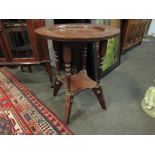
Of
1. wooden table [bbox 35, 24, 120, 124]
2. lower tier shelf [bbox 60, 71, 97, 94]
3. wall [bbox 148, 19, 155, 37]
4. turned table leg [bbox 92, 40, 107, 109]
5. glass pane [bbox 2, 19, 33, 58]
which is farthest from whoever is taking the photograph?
wall [bbox 148, 19, 155, 37]

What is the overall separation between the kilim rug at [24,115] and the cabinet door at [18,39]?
386mm

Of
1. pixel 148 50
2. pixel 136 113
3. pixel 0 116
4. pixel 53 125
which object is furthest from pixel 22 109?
pixel 148 50

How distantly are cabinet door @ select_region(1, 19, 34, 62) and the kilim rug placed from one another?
39 cm

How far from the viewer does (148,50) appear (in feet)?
9.98

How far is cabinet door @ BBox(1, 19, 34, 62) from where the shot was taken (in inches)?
52.1

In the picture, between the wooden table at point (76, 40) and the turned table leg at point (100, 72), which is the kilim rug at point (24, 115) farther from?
the turned table leg at point (100, 72)

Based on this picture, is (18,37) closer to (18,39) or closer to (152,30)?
(18,39)

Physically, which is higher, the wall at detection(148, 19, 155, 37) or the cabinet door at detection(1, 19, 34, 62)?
the cabinet door at detection(1, 19, 34, 62)

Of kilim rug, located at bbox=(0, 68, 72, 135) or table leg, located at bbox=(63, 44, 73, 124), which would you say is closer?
table leg, located at bbox=(63, 44, 73, 124)

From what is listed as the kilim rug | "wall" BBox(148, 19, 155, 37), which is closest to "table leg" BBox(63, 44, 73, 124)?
the kilim rug

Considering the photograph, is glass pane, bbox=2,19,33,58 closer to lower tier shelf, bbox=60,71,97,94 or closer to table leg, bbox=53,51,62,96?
table leg, bbox=53,51,62,96

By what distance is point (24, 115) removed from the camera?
4.21ft
